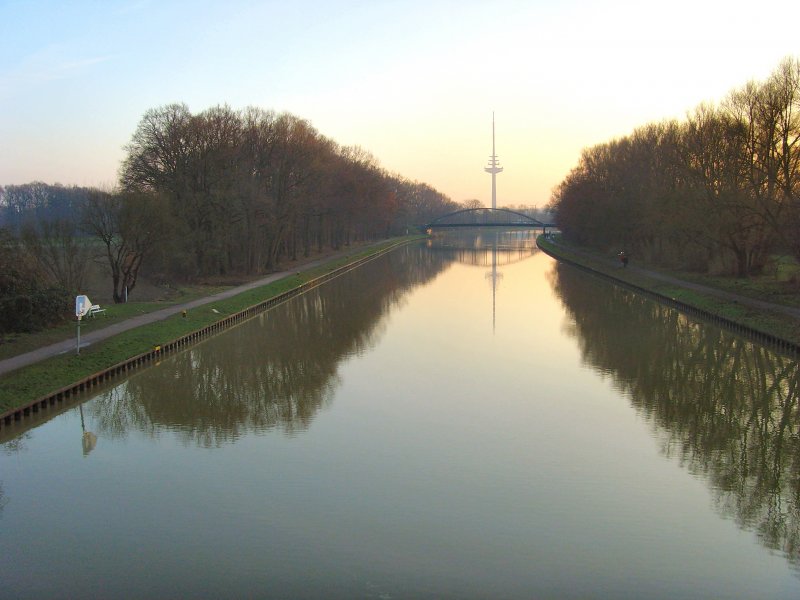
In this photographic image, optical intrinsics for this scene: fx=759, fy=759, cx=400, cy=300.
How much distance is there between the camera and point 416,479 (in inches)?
464

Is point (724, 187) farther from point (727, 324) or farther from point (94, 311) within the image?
point (94, 311)

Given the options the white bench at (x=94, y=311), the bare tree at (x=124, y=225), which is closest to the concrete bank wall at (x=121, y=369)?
the white bench at (x=94, y=311)

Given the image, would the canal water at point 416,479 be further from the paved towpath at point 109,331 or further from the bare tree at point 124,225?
the bare tree at point 124,225

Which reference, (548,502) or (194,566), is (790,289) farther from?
(194,566)

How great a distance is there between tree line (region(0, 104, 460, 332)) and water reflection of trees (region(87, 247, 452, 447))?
6.22 m

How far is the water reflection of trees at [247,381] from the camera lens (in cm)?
1532

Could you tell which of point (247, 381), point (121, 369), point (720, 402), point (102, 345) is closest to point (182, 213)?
point (102, 345)

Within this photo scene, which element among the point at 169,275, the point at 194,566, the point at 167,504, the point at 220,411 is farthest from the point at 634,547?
the point at 169,275

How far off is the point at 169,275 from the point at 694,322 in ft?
90.4

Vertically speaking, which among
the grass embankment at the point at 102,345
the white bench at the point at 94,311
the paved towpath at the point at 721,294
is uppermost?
the white bench at the point at 94,311

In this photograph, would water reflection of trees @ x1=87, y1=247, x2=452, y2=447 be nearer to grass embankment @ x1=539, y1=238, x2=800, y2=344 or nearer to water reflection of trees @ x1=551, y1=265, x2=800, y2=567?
water reflection of trees @ x1=551, y1=265, x2=800, y2=567

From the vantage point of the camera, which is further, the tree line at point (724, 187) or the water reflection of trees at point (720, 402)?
the tree line at point (724, 187)

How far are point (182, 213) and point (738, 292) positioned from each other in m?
27.1

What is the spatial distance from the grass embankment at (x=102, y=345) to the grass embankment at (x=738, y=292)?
19.0 metres
